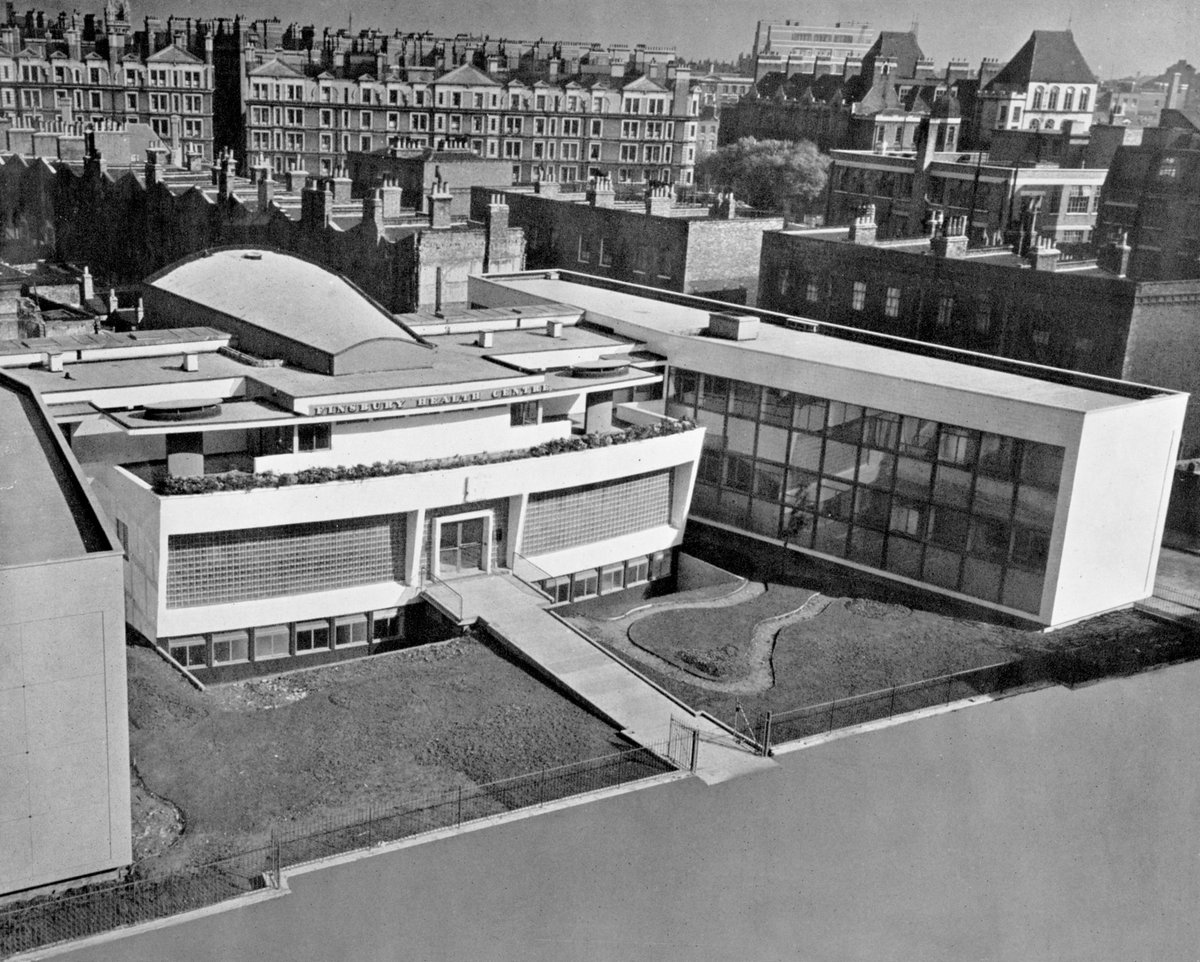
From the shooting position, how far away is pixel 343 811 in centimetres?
2738

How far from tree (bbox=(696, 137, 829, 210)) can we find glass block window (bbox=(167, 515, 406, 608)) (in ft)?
235

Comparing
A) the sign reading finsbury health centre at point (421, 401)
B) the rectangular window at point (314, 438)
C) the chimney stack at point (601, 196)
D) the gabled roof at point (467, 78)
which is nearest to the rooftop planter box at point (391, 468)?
the rectangular window at point (314, 438)

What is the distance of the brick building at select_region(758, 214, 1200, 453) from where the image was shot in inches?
1950

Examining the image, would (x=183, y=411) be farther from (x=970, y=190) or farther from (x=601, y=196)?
(x=970, y=190)

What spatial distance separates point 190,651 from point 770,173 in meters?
79.5

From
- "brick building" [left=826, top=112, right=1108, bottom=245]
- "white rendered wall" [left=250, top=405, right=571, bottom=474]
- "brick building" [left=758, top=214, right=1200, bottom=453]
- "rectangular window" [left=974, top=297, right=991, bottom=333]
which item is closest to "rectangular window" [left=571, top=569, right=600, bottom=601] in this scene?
"white rendered wall" [left=250, top=405, right=571, bottom=474]

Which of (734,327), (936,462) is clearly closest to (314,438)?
(734,327)

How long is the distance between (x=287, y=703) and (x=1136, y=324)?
34.3 metres

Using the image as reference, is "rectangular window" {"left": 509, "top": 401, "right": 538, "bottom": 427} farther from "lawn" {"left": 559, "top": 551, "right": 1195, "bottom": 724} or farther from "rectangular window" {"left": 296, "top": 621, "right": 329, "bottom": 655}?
"rectangular window" {"left": 296, "top": 621, "right": 329, "bottom": 655}

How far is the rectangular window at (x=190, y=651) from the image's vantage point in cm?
3441

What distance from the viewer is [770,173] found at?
10450cm

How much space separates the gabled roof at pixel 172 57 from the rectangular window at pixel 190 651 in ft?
261

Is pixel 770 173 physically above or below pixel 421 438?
above

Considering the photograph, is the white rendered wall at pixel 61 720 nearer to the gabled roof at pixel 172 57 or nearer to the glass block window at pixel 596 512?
the glass block window at pixel 596 512
